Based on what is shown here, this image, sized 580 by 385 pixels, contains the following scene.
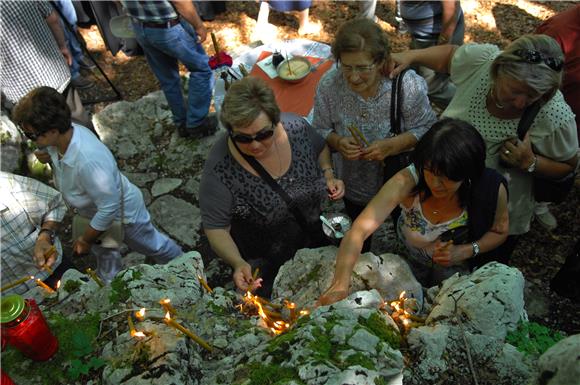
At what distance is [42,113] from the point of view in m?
3.16

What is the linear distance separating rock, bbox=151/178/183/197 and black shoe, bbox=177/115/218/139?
2.31ft

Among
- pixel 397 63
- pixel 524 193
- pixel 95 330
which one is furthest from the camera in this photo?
pixel 397 63

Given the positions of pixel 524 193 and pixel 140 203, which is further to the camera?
pixel 140 203

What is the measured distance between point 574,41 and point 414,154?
1.97 meters

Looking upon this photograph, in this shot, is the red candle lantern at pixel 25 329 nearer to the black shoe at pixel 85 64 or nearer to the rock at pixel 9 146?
the rock at pixel 9 146

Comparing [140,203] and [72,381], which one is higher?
[72,381]

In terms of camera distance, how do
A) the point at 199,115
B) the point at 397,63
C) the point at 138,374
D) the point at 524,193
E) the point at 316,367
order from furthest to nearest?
the point at 199,115, the point at 397,63, the point at 524,193, the point at 138,374, the point at 316,367

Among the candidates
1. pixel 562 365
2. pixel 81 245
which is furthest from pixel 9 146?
pixel 562 365

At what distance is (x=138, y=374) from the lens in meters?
1.96

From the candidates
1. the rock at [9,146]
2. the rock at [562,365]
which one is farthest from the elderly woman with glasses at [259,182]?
the rock at [9,146]

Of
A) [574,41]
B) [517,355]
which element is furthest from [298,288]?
[574,41]

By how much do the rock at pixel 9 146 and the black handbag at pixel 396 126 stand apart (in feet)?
14.2

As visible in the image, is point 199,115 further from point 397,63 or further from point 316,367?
point 316,367

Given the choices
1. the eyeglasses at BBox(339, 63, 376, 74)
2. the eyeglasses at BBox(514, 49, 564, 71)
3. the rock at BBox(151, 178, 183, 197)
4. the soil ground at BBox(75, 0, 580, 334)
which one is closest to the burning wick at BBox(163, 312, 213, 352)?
the eyeglasses at BBox(339, 63, 376, 74)
